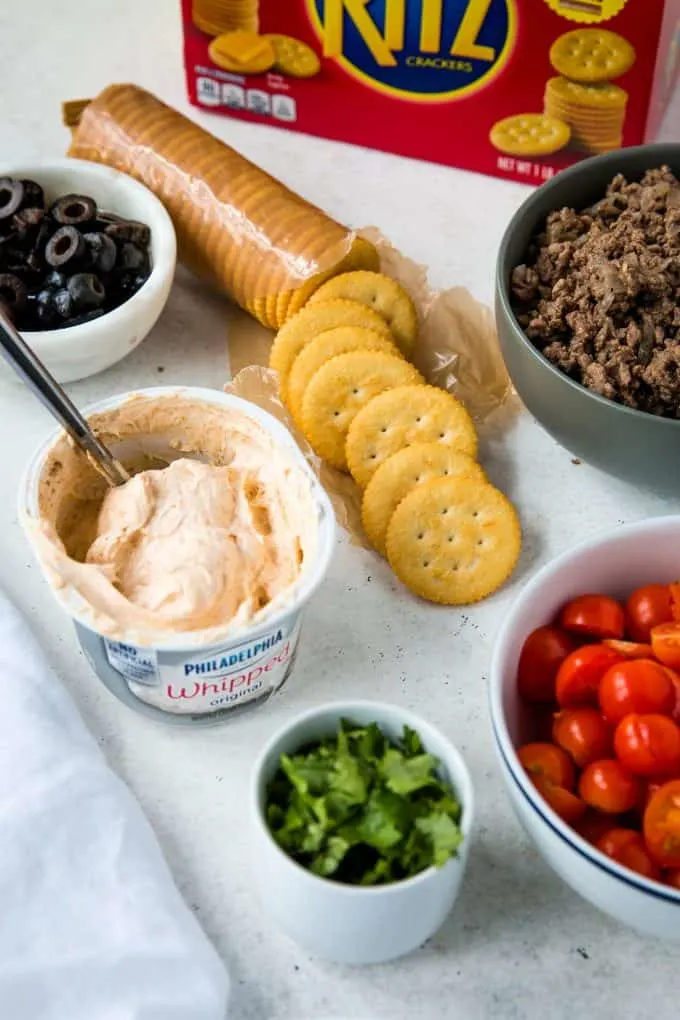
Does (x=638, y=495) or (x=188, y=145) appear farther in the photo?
(x=188, y=145)

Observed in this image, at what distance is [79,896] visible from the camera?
3.17ft

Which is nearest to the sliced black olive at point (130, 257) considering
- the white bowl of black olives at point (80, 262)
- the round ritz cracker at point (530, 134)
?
the white bowl of black olives at point (80, 262)

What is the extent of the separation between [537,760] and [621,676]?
0.29ft

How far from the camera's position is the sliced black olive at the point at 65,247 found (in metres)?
1.31

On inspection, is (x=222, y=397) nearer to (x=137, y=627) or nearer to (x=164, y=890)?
(x=137, y=627)

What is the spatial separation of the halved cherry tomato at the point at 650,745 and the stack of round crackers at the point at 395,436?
0.27 m

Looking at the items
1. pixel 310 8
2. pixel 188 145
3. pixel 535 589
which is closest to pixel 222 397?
pixel 535 589

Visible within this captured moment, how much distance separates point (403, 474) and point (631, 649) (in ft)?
0.92

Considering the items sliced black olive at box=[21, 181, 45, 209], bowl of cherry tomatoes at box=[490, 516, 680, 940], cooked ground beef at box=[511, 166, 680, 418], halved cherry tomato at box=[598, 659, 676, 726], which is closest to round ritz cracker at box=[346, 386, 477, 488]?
cooked ground beef at box=[511, 166, 680, 418]

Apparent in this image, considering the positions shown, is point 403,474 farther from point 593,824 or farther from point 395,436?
point 593,824

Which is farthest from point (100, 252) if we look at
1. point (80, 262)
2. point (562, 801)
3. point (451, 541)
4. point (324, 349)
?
point (562, 801)

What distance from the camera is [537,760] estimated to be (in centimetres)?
97

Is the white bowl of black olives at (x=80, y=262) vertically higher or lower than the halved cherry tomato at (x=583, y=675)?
higher

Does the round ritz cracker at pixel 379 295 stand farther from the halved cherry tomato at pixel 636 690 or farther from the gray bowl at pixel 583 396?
the halved cherry tomato at pixel 636 690
